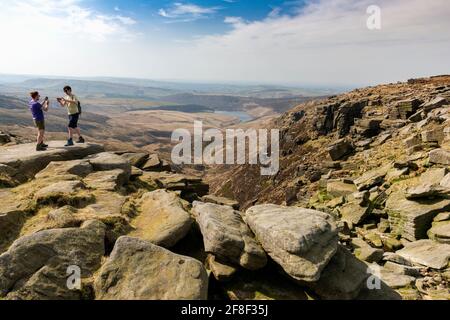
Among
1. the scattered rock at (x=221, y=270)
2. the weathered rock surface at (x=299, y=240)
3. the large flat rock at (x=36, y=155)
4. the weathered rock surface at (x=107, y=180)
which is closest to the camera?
the weathered rock surface at (x=299, y=240)

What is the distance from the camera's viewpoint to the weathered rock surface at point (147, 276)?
1017 centimetres

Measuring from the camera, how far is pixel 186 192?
26.7m

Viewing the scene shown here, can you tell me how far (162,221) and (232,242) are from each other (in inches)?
169

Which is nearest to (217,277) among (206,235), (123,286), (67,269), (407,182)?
(206,235)

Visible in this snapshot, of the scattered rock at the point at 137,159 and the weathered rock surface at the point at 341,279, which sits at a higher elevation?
the scattered rock at the point at 137,159

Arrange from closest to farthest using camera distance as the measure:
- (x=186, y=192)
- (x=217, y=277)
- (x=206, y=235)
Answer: (x=217, y=277), (x=206, y=235), (x=186, y=192)

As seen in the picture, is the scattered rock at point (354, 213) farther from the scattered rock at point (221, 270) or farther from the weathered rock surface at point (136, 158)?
the weathered rock surface at point (136, 158)

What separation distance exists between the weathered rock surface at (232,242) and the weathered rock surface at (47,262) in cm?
418

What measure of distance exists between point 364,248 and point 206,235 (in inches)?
442

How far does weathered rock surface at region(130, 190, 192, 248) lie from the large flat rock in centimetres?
819

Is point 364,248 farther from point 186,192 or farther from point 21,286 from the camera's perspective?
point 21,286

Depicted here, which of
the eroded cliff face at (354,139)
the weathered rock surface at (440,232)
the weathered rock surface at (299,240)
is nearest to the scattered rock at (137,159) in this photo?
the weathered rock surface at (299,240)

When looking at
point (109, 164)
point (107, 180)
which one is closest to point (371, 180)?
point (109, 164)

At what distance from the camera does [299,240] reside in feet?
37.6
